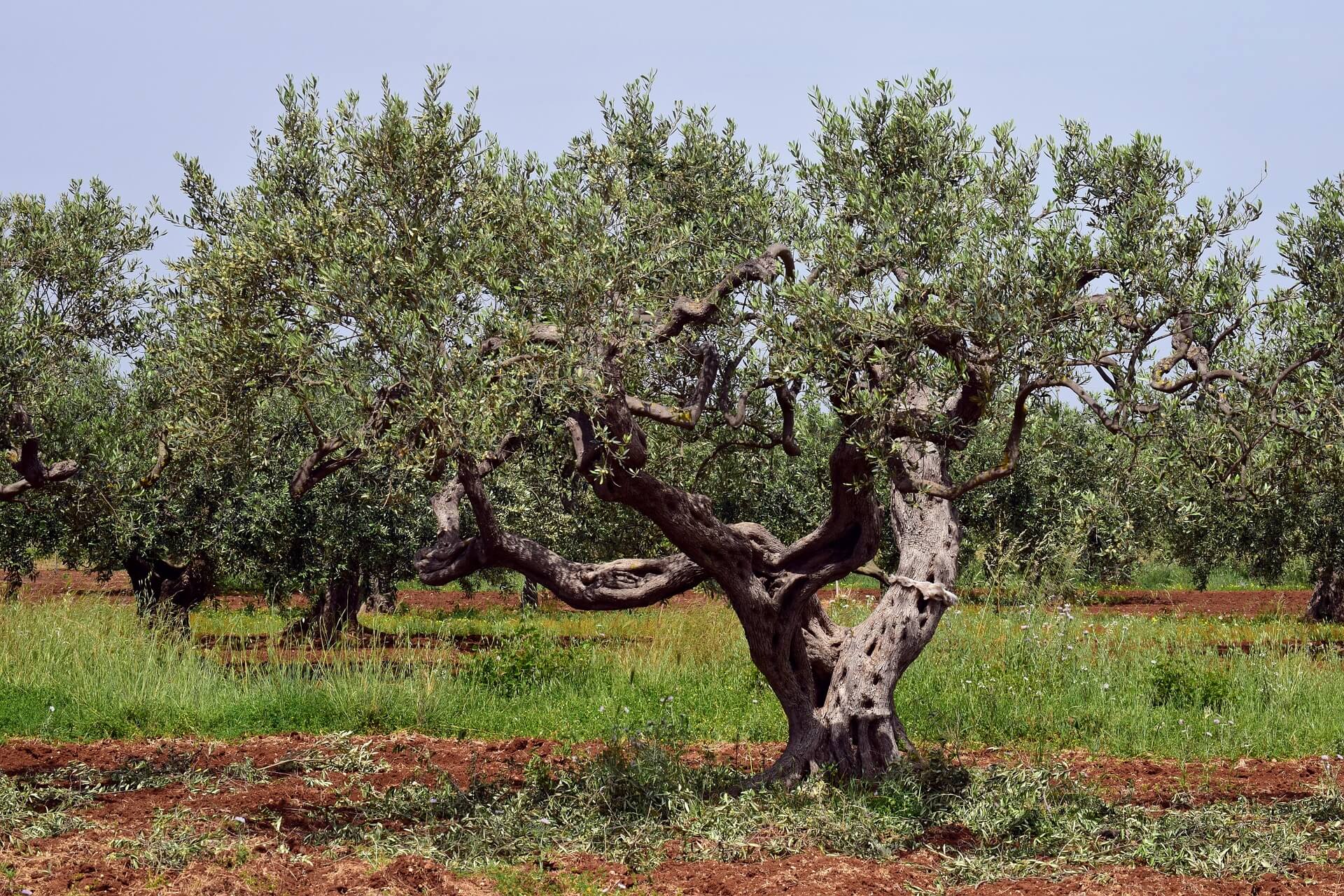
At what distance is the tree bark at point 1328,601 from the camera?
27.8 m

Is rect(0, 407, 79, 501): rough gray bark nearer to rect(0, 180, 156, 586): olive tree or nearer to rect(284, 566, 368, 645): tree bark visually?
rect(0, 180, 156, 586): olive tree

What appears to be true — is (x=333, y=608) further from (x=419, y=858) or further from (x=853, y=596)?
(x=419, y=858)

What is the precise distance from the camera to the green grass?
12.3 metres

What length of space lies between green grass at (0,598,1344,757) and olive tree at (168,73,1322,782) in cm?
236

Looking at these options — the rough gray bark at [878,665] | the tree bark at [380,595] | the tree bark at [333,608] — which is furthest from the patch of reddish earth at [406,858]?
the tree bark at [380,595]

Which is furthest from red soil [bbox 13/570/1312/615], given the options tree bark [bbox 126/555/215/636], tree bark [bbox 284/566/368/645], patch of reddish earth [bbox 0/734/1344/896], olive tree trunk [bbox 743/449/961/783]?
olive tree trunk [bbox 743/449/961/783]

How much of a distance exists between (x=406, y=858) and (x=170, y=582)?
1375cm

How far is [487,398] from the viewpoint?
763cm

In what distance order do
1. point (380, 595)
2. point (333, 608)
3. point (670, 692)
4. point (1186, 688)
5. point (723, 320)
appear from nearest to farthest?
point (723, 320), point (1186, 688), point (670, 692), point (333, 608), point (380, 595)

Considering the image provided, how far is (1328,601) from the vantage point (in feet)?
92.0

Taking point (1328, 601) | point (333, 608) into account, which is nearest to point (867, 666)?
point (333, 608)

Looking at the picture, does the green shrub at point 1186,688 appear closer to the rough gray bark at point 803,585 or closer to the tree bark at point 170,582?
the rough gray bark at point 803,585

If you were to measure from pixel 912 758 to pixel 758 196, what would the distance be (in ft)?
15.6

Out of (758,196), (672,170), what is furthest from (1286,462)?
(672,170)
